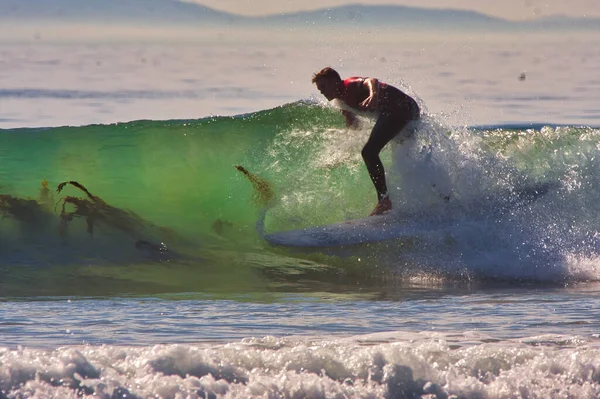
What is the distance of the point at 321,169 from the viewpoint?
998 centimetres

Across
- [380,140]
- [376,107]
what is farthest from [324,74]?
[380,140]

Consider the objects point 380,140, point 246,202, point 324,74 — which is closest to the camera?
point 324,74

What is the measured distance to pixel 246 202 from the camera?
1018cm

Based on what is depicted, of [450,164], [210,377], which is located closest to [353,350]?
[210,377]

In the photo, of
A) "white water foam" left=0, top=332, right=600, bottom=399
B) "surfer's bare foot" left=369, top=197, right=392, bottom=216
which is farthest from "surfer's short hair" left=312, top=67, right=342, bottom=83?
"white water foam" left=0, top=332, right=600, bottom=399

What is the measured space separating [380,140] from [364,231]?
0.80 m

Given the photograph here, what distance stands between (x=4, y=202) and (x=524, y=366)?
6393mm

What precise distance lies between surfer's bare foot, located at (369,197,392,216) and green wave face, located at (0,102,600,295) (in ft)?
0.38

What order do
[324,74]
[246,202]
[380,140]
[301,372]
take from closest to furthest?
[301,372], [324,74], [380,140], [246,202]

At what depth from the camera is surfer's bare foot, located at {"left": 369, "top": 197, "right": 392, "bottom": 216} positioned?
29.6 ft

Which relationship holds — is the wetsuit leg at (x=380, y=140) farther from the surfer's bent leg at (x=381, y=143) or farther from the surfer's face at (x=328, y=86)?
the surfer's face at (x=328, y=86)

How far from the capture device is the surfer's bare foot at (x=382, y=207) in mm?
9031

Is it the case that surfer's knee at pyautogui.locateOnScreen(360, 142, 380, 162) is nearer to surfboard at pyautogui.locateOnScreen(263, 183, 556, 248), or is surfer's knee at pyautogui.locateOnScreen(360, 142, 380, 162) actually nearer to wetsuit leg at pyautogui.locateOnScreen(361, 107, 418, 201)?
wetsuit leg at pyautogui.locateOnScreen(361, 107, 418, 201)

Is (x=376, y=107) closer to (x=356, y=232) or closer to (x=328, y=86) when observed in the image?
(x=328, y=86)
